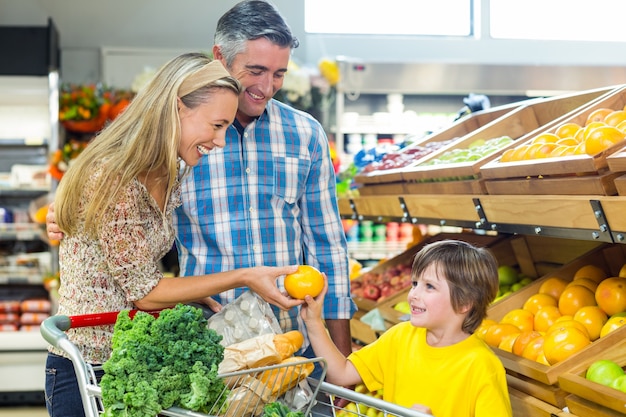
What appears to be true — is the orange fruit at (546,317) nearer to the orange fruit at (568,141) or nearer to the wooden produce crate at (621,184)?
the orange fruit at (568,141)

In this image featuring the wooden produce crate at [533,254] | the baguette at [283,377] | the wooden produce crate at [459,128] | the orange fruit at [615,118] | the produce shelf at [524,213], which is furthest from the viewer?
the wooden produce crate at [459,128]

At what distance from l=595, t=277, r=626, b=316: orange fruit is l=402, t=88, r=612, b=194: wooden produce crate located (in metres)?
0.48

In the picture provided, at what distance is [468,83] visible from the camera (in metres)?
7.64

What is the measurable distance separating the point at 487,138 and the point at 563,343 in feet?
5.12

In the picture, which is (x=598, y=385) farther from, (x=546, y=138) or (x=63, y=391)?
(x=63, y=391)

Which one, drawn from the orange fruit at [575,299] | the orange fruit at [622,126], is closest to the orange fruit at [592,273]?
the orange fruit at [575,299]

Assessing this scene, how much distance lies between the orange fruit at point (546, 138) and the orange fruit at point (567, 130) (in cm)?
2

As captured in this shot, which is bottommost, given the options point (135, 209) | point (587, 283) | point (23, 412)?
point (23, 412)

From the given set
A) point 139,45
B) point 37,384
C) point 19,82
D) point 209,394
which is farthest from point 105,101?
point 209,394

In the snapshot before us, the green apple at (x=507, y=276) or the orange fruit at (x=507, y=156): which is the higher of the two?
the orange fruit at (x=507, y=156)

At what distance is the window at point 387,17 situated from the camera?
29.3 feet

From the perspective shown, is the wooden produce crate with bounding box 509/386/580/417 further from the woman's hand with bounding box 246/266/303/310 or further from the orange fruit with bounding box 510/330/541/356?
the woman's hand with bounding box 246/266/303/310

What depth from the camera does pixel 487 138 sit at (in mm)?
3721

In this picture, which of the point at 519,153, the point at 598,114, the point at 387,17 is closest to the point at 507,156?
the point at 519,153
